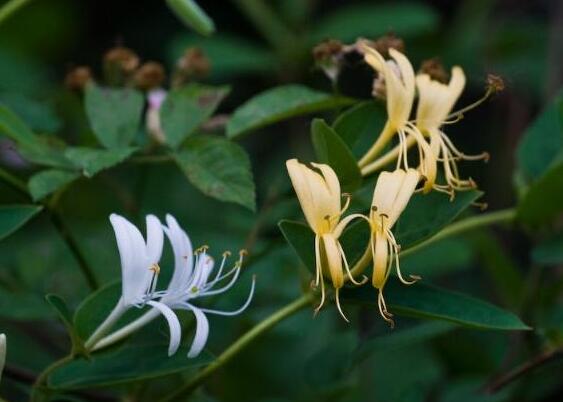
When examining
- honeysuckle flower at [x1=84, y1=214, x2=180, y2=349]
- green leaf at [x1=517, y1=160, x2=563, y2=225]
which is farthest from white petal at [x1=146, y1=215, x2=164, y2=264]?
green leaf at [x1=517, y1=160, x2=563, y2=225]

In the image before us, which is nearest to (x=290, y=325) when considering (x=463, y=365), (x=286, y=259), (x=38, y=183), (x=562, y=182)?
(x=286, y=259)

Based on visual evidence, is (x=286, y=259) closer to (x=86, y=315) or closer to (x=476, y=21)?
(x=86, y=315)

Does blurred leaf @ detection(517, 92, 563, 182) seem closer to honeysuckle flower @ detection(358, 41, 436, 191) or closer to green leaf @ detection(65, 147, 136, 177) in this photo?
honeysuckle flower @ detection(358, 41, 436, 191)

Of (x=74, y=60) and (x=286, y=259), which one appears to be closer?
(x=286, y=259)

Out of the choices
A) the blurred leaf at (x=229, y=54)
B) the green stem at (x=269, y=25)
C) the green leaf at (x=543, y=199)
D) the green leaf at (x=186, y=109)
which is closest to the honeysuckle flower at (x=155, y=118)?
the green leaf at (x=186, y=109)

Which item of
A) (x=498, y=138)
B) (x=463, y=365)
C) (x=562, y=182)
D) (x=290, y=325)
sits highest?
(x=562, y=182)

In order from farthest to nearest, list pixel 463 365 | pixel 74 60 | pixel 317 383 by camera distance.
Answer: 1. pixel 74 60
2. pixel 463 365
3. pixel 317 383

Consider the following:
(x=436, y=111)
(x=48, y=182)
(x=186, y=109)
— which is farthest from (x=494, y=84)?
(x=48, y=182)
